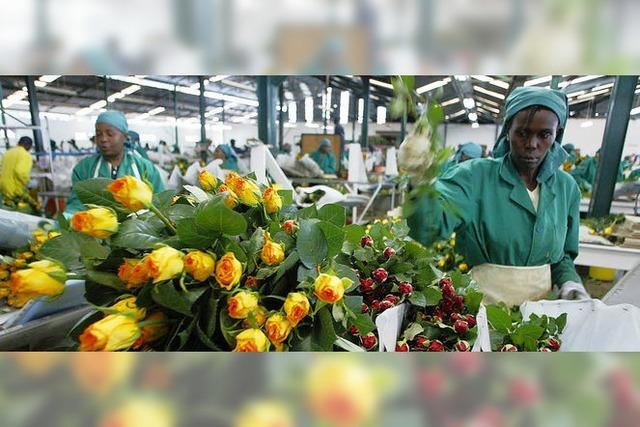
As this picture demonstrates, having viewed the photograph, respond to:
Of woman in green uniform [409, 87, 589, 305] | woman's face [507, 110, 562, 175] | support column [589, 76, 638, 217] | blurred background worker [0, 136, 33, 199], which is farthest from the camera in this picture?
support column [589, 76, 638, 217]

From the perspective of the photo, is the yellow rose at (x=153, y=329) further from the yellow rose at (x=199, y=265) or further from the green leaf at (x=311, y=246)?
the green leaf at (x=311, y=246)

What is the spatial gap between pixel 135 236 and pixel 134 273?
0.17 ft

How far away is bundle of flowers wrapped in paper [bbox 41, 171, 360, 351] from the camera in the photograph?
341mm

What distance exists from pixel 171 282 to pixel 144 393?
12cm

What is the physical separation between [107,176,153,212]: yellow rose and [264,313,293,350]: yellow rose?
171 millimetres

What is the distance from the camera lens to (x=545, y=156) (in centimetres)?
117

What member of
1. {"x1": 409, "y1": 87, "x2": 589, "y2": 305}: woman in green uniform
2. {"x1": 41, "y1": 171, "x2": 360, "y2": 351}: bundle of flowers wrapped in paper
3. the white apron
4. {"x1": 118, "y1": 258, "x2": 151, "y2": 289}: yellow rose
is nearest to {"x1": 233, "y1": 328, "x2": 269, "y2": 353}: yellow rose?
{"x1": 41, "y1": 171, "x2": 360, "y2": 351}: bundle of flowers wrapped in paper

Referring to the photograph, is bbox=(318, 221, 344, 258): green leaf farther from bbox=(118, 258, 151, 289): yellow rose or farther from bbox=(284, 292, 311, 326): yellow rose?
bbox=(118, 258, 151, 289): yellow rose

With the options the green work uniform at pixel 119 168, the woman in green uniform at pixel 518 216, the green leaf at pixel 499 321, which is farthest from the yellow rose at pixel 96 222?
the green work uniform at pixel 119 168

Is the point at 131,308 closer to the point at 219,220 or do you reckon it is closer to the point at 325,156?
the point at 219,220

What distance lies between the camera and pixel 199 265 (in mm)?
355
